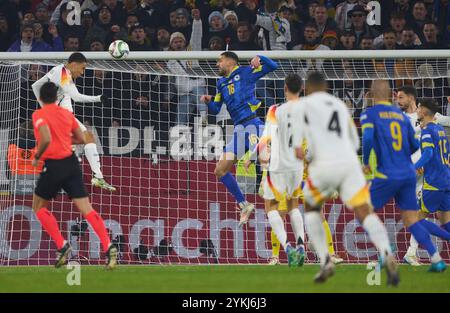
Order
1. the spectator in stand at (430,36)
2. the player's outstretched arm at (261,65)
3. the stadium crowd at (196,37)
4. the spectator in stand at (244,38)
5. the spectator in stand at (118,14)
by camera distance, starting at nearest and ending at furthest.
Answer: the player's outstretched arm at (261,65)
the stadium crowd at (196,37)
the spectator in stand at (244,38)
the spectator in stand at (430,36)
the spectator in stand at (118,14)

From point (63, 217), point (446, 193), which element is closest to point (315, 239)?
point (446, 193)

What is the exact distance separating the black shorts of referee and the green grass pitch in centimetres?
101

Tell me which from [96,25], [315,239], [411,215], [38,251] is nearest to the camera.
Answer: [315,239]

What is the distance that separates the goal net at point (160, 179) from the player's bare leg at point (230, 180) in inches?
44.7

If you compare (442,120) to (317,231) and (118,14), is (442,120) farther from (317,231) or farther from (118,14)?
(118,14)

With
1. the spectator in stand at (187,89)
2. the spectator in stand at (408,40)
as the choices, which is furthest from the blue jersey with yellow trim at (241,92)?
the spectator in stand at (408,40)

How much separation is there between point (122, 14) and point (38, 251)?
529cm

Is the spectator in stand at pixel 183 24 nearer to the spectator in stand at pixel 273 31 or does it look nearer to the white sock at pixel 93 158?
the spectator in stand at pixel 273 31

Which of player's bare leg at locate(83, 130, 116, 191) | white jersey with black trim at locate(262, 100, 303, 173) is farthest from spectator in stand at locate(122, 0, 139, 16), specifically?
white jersey with black trim at locate(262, 100, 303, 173)

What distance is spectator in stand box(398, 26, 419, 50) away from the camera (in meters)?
18.6

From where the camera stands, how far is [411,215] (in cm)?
1202

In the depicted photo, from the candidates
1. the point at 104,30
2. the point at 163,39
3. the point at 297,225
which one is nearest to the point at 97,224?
the point at 297,225

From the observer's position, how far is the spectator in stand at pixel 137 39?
18594 millimetres

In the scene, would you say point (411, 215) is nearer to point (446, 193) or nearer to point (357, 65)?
point (446, 193)
